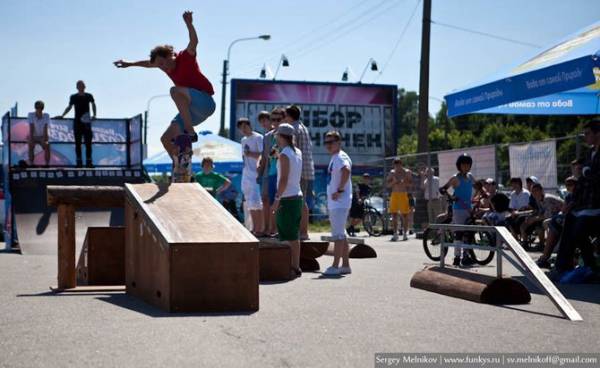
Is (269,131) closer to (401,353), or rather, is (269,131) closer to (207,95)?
(207,95)

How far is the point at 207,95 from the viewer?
10.4 m

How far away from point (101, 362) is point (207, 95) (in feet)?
18.1

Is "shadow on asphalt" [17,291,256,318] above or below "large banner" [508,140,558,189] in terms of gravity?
below

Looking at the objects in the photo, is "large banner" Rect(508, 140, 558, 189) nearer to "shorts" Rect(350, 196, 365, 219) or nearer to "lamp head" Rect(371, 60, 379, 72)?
"shorts" Rect(350, 196, 365, 219)

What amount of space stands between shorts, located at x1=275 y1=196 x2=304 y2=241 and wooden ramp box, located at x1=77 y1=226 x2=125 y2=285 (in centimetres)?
187

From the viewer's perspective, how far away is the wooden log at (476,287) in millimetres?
8516

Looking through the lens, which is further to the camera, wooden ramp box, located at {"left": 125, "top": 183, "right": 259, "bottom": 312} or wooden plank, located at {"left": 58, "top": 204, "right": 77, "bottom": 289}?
wooden plank, located at {"left": 58, "top": 204, "right": 77, "bottom": 289}

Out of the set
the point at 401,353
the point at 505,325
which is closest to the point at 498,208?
the point at 505,325

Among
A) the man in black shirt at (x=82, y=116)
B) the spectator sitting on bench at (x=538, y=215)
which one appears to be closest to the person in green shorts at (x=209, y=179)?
the man in black shirt at (x=82, y=116)

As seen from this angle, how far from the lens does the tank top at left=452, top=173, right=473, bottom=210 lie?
14.0 metres

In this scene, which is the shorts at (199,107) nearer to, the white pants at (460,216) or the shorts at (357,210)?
the white pants at (460,216)

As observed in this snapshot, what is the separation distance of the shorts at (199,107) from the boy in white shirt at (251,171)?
10.8 ft

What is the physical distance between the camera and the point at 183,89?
10.3 meters

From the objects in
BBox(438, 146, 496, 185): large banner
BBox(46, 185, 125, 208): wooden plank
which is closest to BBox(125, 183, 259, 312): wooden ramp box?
BBox(46, 185, 125, 208): wooden plank
